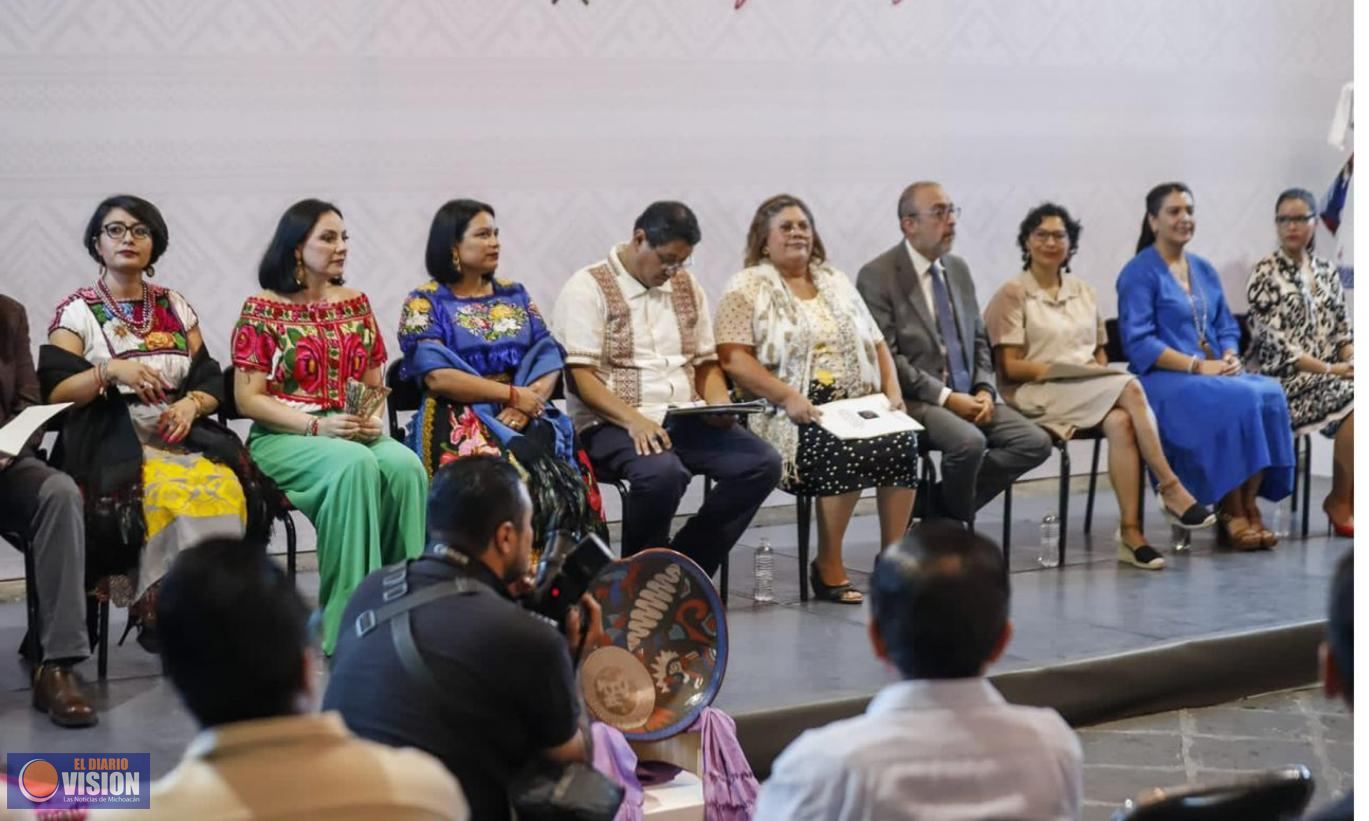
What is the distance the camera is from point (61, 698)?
3.58m

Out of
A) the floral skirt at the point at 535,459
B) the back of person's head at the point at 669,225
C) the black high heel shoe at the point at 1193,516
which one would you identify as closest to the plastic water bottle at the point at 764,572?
the floral skirt at the point at 535,459

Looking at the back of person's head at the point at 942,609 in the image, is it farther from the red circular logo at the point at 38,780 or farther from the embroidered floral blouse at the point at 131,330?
the embroidered floral blouse at the point at 131,330

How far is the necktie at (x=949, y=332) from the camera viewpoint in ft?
18.0

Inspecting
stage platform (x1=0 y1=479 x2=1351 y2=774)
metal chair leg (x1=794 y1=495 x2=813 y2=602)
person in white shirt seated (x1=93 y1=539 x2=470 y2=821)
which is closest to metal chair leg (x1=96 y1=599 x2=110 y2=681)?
stage platform (x1=0 y1=479 x2=1351 y2=774)

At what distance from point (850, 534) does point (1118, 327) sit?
3.95 ft

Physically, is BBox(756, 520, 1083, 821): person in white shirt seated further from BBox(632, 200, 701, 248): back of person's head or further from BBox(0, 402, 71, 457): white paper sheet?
BBox(632, 200, 701, 248): back of person's head

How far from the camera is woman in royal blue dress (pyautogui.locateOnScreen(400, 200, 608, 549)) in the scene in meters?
4.38

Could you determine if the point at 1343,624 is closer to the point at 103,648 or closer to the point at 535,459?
the point at 535,459

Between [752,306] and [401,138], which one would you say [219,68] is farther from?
[752,306]

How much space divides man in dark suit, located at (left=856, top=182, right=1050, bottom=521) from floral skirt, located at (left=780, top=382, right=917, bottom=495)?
322 millimetres

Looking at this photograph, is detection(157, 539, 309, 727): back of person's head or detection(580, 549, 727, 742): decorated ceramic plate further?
detection(580, 549, 727, 742): decorated ceramic plate

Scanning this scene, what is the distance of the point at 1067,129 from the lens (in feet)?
23.0

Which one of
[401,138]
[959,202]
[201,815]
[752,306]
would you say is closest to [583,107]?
[401,138]

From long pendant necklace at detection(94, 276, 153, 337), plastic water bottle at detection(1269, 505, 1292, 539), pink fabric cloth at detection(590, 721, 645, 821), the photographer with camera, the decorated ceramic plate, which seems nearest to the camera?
the photographer with camera
